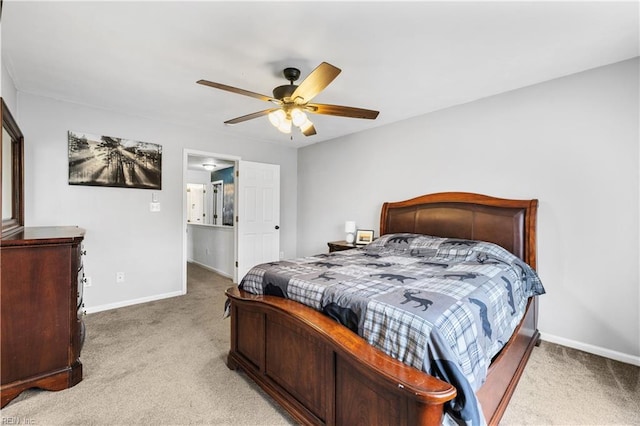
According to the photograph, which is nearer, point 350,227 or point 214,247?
point 350,227

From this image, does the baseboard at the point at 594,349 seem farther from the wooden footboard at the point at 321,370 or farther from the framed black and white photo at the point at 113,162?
the framed black and white photo at the point at 113,162


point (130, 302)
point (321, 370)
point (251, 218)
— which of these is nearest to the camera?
point (321, 370)

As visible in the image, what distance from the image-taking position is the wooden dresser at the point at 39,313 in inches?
71.5

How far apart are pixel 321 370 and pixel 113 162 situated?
3.56m

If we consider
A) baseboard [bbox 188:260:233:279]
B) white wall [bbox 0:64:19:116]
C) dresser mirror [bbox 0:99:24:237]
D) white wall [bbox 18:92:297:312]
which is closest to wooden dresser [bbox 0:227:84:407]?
dresser mirror [bbox 0:99:24:237]

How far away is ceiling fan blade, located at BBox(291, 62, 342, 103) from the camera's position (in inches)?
71.4

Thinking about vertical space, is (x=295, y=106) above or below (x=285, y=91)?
below

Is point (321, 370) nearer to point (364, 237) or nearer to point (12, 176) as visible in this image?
point (364, 237)

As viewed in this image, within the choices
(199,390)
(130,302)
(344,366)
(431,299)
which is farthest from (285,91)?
(130,302)

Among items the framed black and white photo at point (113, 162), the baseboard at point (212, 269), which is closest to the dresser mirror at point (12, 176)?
the framed black and white photo at point (113, 162)

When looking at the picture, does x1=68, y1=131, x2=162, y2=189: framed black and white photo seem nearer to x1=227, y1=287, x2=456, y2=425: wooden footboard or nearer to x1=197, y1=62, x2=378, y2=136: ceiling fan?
x1=197, y1=62, x2=378, y2=136: ceiling fan

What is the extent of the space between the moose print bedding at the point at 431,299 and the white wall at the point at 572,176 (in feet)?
1.49

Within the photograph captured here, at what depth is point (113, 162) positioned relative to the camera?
3.58 m

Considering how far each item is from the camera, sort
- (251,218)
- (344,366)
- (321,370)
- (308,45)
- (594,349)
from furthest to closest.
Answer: (251,218), (594,349), (308,45), (321,370), (344,366)
